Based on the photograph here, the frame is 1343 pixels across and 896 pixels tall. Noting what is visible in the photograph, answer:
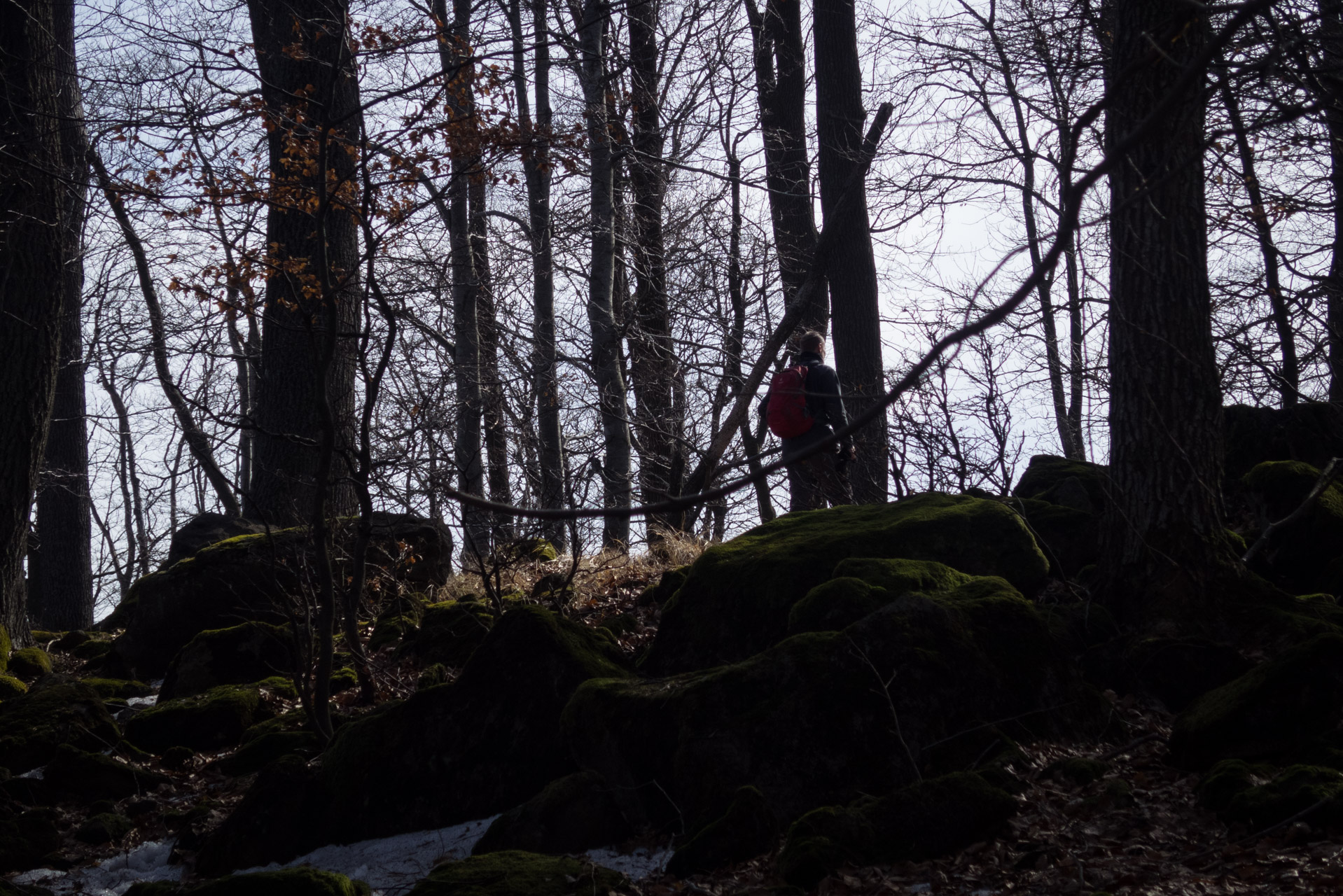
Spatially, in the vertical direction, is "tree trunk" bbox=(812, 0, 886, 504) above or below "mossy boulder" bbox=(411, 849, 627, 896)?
above

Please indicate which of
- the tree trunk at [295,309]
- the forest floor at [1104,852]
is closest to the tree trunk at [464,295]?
the tree trunk at [295,309]

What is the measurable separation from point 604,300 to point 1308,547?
707cm

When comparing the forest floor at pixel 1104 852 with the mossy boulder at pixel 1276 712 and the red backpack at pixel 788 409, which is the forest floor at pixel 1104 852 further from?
the red backpack at pixel 788 409

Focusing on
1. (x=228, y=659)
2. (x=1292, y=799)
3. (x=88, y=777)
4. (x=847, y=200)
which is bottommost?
(x=1292, y=799)

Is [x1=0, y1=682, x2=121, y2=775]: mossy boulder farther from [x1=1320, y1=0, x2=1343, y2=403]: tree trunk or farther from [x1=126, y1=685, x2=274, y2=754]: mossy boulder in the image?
[x1=1320, y1=0, x2=1343, y2=403]: tree trunk

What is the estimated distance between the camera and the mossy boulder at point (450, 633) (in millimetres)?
7250

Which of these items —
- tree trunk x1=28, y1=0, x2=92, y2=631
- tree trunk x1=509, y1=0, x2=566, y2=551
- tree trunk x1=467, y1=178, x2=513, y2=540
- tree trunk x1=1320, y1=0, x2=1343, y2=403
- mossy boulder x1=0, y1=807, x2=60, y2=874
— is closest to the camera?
tree trunk x1=1320, y1=0, x2=1343, y2=403

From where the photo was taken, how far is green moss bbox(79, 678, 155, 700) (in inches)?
307

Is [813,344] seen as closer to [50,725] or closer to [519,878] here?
[519,878]

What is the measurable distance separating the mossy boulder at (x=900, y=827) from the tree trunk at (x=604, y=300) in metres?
6.32

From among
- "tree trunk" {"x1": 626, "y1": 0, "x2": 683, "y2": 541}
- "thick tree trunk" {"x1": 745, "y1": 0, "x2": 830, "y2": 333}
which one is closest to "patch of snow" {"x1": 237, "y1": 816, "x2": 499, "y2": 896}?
"tree trunk" {"x1": 626, "y1": 0, "x2": 683, "y2": 541}

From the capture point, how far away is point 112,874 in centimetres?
511

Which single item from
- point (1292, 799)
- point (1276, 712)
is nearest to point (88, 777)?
point (1292, 799)

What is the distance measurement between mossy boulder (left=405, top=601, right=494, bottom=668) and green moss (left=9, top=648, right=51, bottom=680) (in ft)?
11.4
